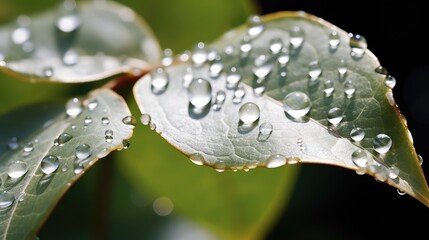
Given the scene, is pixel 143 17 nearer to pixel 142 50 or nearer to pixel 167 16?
pixel 167 16

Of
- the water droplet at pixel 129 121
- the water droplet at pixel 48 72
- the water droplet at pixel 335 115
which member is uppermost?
the water droplet at pixel 335 115

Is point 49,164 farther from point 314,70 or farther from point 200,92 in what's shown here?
point 314,70

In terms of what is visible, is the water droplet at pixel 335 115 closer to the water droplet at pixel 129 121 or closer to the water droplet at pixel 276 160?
the water droplet at pixel 276 160

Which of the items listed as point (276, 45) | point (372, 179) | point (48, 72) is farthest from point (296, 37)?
point (372, 179)

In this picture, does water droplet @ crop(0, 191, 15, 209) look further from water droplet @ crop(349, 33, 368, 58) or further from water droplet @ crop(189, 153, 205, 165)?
water droplet @ crop(349, 33, 368, 58)

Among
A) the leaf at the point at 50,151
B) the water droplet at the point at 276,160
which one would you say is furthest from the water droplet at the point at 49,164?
the water droplet at the point at 276,160

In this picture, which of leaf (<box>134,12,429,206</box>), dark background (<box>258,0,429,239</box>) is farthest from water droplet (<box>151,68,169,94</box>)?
dark background (<box>258,0,429,239</box>)
